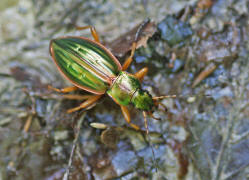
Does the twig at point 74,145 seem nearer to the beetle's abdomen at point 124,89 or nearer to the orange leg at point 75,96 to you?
the orange leg at point 75,96

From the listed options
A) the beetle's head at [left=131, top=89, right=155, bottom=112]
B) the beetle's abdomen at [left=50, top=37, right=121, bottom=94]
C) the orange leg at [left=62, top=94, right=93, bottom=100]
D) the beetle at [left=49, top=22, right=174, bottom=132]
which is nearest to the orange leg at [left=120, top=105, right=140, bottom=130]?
the beetle at [left=49, top=22, right=174, bottom=132]

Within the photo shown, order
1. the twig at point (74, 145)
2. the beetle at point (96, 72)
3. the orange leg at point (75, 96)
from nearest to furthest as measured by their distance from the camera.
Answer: the twig at point (74, 145) → the beetle at point (96, 72) → the orange leg at point (75, 96)

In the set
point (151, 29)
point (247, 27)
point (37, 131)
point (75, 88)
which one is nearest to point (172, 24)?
point (151, 29)

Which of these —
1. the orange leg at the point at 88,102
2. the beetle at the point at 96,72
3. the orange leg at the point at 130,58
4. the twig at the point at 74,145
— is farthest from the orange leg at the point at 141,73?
the twig at the point at 74,145

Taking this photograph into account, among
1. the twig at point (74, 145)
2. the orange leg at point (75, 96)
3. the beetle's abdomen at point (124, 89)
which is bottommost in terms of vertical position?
the twig at point (74, 145)

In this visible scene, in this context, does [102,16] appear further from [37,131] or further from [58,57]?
[37,131]

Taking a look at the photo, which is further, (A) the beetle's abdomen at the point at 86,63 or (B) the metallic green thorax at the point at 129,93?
(A) the beetle's abdomen at the point at 86,63

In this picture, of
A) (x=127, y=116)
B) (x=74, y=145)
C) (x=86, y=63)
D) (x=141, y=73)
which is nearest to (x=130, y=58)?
(x=141, y=73)
